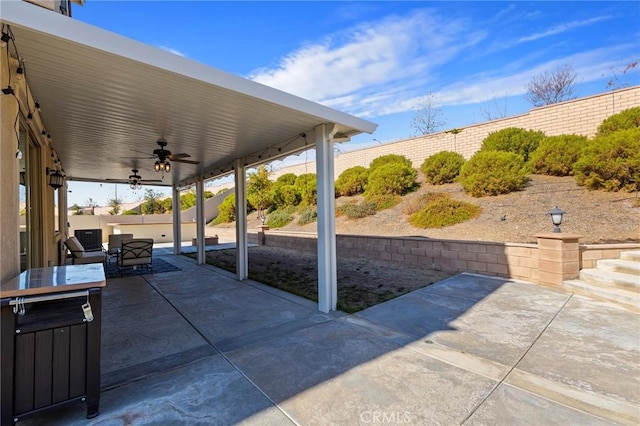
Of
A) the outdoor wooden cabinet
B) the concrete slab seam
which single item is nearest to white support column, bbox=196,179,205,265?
the outdoor wooden cabinet

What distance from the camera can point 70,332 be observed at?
2.09m

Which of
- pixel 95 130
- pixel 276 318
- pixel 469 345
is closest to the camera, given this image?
pixel 469 345

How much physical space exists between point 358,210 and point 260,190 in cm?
899

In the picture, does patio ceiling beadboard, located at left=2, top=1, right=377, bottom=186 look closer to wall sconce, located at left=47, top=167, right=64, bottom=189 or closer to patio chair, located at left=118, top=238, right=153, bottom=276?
wall sconce, located at left=47, top=167, right=64, bottom=189

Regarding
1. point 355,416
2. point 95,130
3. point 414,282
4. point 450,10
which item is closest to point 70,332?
point 355,416

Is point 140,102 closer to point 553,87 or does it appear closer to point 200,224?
point 200,224

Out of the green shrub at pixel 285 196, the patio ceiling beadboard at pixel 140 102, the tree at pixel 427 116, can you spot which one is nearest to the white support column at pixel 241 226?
the patio ceiling beadboard at pixel 140 102

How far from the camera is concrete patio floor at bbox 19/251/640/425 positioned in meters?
2.20

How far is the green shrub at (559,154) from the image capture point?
9.43m

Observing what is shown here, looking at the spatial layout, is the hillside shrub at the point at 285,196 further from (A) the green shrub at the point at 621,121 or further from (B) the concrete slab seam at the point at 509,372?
(B) the concrete slab seam at the point at 509,372

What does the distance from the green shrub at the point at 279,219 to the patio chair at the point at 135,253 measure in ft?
29.6

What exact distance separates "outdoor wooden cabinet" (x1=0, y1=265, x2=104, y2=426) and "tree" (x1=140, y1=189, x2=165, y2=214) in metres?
27.5

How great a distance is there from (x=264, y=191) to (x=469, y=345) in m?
17.5

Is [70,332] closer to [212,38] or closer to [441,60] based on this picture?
[212,38]
